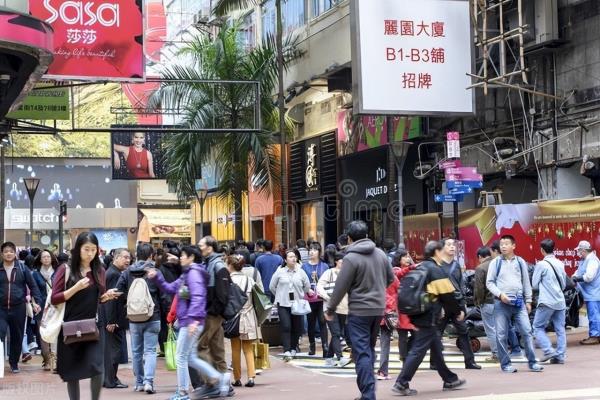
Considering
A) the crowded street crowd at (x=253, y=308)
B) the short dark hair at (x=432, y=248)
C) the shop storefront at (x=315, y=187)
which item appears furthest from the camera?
the shop storefront at (x=315, y=187)

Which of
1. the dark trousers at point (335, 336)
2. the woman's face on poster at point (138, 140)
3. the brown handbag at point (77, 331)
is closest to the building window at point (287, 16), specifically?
the woman's face on poster at point (138, 140)

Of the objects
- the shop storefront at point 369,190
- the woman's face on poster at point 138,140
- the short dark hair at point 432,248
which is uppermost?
the woman's face on poster at point 138,140

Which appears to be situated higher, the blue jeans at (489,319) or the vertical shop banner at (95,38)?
the vertical shop banner at (95,38)

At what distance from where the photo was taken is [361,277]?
370 inches

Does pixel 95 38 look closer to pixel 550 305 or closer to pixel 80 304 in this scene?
pixel 80 304

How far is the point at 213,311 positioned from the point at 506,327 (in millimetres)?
3944

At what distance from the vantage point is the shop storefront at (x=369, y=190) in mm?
25422

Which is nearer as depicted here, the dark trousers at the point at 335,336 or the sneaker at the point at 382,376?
the sneaker at the point at 382,376

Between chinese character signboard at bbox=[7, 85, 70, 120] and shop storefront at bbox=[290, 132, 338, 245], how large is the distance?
11.3m

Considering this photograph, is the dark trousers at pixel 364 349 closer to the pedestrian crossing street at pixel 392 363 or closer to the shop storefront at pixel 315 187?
the pedestrian crossing street at pixel 392 363

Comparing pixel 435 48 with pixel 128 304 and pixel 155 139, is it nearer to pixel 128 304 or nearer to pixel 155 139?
pixel 128 304

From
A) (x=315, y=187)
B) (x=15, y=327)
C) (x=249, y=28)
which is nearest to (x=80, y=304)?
(x=15, y=327)

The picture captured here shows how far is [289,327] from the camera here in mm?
14469

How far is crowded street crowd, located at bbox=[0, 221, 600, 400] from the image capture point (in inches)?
334
